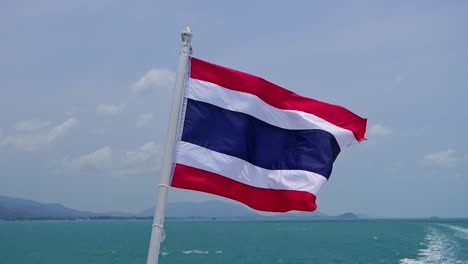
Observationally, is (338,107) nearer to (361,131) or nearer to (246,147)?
(361,131)

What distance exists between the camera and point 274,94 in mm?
7434

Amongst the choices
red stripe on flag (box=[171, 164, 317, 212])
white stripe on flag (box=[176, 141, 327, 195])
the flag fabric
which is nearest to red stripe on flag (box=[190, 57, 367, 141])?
the flag fabric

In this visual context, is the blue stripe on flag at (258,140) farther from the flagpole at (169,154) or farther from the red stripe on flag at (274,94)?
the flagpole at (169,154)

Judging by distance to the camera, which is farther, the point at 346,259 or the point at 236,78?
the point at 346,259

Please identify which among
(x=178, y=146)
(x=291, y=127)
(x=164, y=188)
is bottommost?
(x=164, y=188)

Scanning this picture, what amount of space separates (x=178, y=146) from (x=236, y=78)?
95 centimetres

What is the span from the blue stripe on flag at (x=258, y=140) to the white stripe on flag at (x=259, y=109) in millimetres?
51

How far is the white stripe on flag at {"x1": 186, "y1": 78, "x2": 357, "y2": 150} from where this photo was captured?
6832 millimetres

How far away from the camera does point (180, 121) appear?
265 inches

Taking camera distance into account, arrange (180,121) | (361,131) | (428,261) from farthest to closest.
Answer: (428,261)
(361,131)
(180,121)

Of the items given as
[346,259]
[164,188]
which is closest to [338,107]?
[164,188]

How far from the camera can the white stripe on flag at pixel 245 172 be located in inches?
270

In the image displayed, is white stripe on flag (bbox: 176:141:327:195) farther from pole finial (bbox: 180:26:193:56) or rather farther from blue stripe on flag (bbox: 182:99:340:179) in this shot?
pole finial (bbox: 180:26:193:56)

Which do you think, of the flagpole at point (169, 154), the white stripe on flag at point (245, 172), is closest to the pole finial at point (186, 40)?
the flagpole at point (169, 154)
